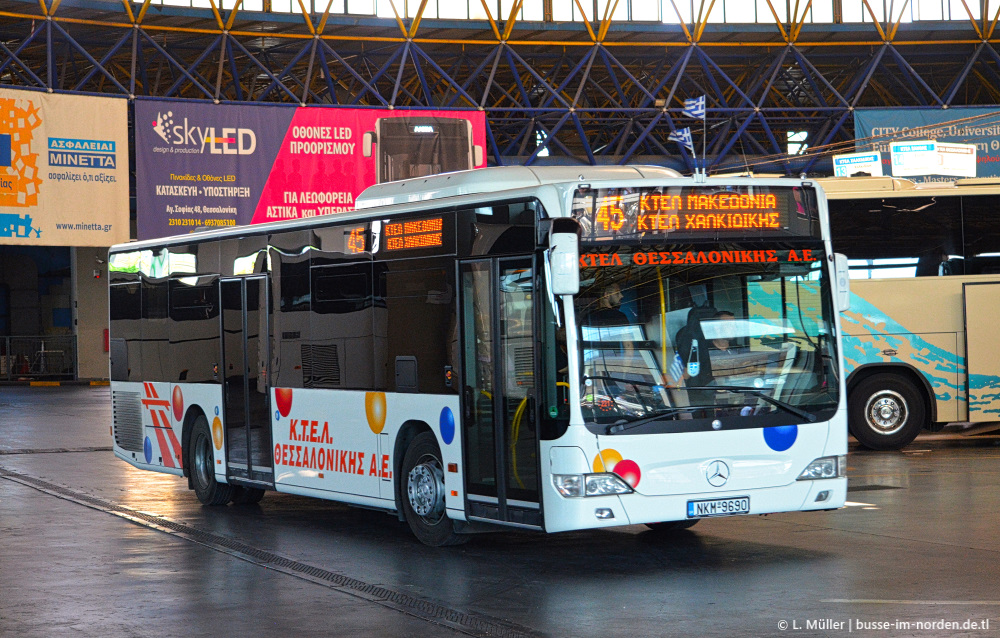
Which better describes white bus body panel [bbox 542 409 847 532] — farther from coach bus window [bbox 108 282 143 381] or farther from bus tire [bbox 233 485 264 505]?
coach bus window [bbox 108 282 143 381]

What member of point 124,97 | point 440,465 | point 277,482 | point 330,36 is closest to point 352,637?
point 440,465

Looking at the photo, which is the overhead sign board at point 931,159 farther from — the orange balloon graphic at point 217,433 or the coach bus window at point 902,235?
the orange balloon graphic at point 217,433

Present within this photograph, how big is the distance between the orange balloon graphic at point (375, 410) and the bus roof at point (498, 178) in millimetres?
1666

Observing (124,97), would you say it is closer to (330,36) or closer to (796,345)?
(330,36)

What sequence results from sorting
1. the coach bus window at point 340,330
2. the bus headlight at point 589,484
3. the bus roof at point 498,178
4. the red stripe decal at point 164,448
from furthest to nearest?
the red stripe decal at point 164,448
the coach bus window at point 340,330
the bus roof at point 498,178
the bus headlight at point 589,484

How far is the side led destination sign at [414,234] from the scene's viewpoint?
10672 mm

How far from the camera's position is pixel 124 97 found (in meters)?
35.8

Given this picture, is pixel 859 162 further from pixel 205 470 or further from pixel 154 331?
pixel 205 470

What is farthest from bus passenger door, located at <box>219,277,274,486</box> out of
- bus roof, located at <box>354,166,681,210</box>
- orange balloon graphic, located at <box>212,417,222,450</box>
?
bus roof, located at <box>354,166,681,210</box>

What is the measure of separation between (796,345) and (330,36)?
3247cm

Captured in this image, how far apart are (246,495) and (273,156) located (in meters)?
24.3

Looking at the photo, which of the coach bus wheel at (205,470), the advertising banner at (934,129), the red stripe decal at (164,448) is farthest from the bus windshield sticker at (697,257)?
the advertising banner at (934,129)

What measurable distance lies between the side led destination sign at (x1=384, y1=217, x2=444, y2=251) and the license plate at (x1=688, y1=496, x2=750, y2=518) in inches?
115

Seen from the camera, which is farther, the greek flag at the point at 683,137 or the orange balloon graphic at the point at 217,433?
the greek flag at the point at 683,137
